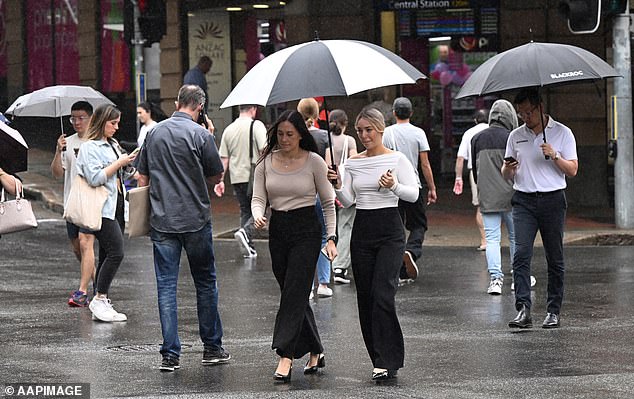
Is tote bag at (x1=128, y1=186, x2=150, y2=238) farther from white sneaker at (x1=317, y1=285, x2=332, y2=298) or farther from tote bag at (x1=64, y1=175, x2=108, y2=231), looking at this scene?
white sneaker at (x1=317, y1=285, x2=332, y2=298)

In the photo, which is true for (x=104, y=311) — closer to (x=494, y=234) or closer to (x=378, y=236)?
(x=378, y=236)

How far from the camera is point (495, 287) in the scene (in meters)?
12.9

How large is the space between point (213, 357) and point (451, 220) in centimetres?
1083

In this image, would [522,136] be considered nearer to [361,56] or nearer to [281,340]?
[361,56]

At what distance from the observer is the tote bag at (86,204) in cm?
1156

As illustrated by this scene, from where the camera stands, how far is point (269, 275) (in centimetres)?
1459

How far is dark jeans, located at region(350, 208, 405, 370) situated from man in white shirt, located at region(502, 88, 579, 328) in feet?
6.73

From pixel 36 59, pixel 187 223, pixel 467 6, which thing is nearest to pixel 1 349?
pixel 187 223

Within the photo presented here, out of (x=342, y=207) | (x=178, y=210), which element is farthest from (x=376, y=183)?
(x=342, y=207)

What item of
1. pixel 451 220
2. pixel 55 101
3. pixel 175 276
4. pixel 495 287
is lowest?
pixel 451 220

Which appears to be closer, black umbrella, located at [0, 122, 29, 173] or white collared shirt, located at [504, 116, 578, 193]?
black umbrella, located at [0, 122, 29, 173]

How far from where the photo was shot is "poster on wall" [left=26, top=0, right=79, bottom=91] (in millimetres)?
30500

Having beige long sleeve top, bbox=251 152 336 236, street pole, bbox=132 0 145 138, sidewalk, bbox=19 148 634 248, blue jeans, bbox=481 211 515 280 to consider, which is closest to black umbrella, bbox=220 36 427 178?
beige long sleeve top, bbox=251 152 336 236

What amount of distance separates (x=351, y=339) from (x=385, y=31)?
13841 millimetres
